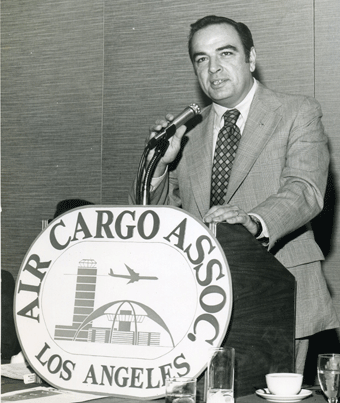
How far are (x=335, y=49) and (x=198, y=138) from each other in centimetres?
109

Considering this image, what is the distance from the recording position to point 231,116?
6.83ft

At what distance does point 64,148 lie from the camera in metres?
3.60

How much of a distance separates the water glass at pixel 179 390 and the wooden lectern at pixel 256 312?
12cm

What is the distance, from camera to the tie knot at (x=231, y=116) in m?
2.07

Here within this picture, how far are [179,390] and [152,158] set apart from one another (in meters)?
0.50

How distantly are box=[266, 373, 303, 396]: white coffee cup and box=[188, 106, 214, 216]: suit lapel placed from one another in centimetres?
78

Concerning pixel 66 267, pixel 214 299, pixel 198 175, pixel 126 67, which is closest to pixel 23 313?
pixel 66 267

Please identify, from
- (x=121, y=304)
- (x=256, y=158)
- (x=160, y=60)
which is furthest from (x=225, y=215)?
(x=160, y=60)

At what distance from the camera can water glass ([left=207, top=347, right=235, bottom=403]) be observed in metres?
1.09

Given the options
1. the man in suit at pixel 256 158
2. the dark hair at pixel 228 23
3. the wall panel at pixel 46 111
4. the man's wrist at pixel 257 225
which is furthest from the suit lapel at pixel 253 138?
the wall panel at pixel 46 111

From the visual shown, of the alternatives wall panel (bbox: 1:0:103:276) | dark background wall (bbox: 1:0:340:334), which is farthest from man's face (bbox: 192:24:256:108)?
wall panel (bbox: 1:0:103:276)

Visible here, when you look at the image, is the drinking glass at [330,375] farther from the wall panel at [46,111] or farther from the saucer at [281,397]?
the wall panel at [46,111]

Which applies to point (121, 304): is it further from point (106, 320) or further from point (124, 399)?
point (124, 399)

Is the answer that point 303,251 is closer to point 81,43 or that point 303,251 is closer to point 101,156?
point 101,156
